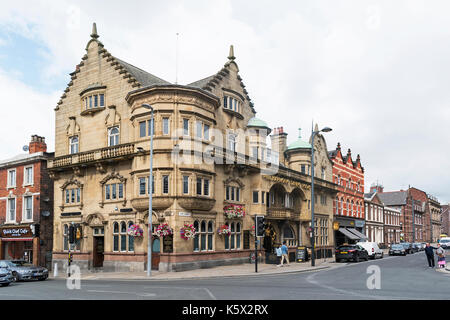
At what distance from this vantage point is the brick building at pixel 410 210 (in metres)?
90.6

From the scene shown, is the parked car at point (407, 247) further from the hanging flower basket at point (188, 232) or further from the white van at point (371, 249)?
the hanging flower basket at point (188, 232)

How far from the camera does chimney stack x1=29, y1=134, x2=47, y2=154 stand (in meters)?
40.8

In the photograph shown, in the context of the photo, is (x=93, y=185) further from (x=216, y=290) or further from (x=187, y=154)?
(x=216, y=290)

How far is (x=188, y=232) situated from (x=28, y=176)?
18681 millimetres

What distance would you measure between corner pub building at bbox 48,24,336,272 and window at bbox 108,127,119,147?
3.0 inches

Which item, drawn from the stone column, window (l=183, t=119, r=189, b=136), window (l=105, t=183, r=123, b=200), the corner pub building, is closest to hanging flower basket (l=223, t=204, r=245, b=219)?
the corner pub building

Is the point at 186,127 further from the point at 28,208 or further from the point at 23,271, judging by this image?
the point at 28,208

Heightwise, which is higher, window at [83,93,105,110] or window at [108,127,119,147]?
window at [83,93,105,110]

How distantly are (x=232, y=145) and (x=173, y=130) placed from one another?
7848 mm

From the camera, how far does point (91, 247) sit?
107 feet

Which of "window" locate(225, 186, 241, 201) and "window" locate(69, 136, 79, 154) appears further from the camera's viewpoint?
"window" locate(69, 136, 79, 154)

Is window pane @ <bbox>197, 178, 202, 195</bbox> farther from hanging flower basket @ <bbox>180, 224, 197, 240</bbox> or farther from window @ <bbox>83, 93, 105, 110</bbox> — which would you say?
window @ <bbox>83, 93, 105, 110</bbox>

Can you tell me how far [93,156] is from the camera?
32.7 meters
